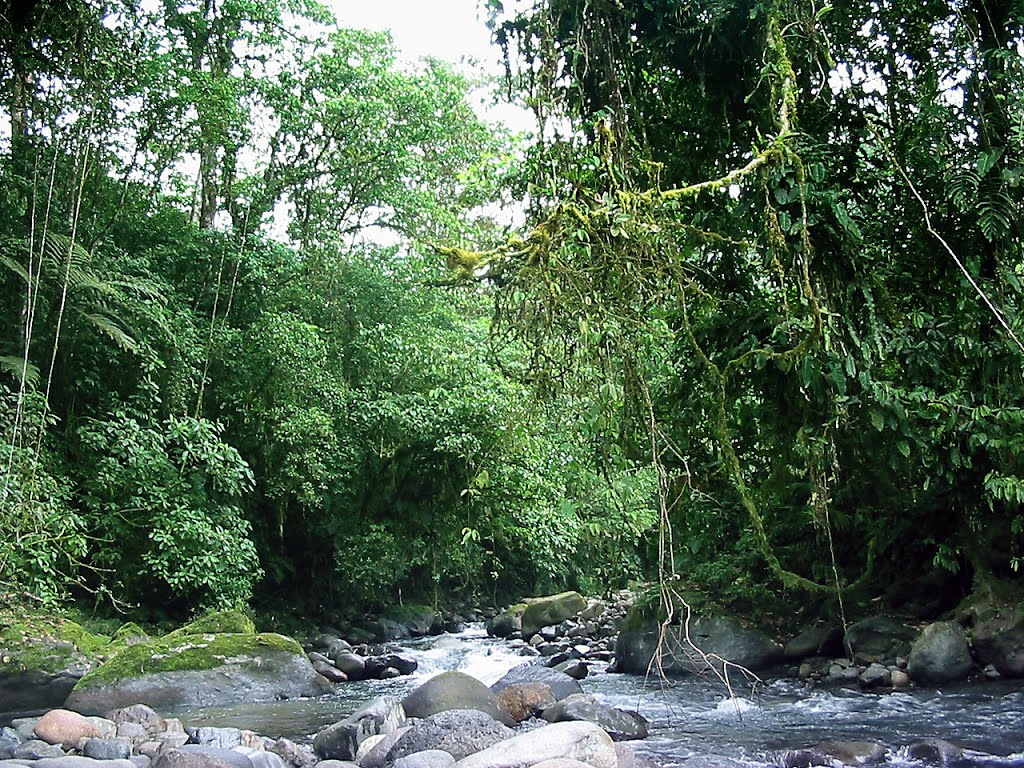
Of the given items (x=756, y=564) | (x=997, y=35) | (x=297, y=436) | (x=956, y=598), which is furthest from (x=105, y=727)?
(x=997, y=35)

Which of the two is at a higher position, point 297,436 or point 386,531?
point 297,436

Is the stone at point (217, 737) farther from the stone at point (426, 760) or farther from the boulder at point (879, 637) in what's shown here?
the boulder at point (879, 637)

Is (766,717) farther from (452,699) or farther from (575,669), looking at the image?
(575,669)

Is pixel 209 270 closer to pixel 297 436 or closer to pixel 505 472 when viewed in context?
pixel 297 436

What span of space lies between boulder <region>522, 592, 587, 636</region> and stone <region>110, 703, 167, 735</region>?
21.8ft

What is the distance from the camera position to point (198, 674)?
24.7ft

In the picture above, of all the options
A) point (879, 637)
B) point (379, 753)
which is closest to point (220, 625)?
point (379, 753)

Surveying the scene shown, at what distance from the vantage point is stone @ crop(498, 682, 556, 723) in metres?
6.37

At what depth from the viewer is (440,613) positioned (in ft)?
45.4

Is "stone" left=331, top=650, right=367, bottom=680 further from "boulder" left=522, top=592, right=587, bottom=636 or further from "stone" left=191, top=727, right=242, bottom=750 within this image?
"stone" left=191, top=727, right=242, bottom=750

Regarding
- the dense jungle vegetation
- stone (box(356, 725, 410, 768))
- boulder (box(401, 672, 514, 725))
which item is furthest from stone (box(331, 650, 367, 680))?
stone (box(356, 725, 410, 768))

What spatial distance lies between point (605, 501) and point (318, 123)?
19.3 feet

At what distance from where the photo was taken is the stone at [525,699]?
6.37m

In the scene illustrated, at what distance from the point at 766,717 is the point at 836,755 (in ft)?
4.13
